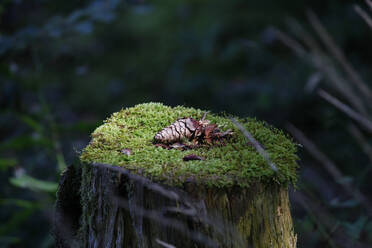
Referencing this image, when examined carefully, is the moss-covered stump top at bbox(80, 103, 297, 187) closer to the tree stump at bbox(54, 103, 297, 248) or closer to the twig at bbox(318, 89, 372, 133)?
the tree stump at bbox(54, 103, 297, 248)

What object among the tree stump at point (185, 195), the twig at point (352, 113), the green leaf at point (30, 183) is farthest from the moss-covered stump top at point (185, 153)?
the green leaf at point (30, 183)

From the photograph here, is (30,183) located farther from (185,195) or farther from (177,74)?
(177,74)

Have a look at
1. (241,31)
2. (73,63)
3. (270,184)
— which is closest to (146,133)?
(270,184)

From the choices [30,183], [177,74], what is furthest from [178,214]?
[177,74]

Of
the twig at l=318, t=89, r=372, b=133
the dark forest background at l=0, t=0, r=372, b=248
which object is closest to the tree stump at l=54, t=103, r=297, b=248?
the twig at l=318, t=89, r=372, b=133

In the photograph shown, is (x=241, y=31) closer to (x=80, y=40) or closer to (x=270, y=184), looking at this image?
(x=80, y=40)

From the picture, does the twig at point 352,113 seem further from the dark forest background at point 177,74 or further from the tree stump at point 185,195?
the dark forest background at point 177,74

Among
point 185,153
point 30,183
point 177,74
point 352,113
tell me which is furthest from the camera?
point 177,74
